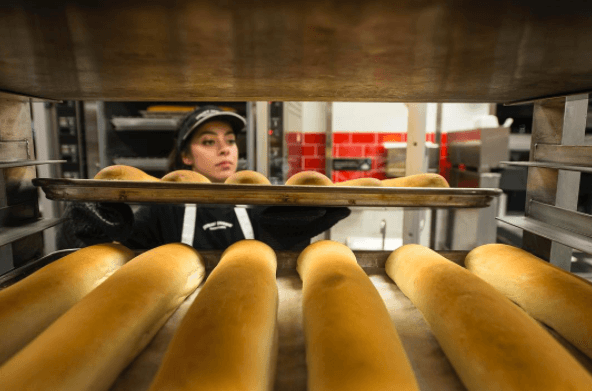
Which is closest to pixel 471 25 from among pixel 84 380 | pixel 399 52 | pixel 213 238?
pixel 399 52

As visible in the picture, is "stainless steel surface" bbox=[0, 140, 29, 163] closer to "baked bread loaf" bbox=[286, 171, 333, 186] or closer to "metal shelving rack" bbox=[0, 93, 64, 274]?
"metal shelving rack" bbox=[0, 93, 64, 274]

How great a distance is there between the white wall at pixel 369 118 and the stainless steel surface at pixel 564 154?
3753 millimetres

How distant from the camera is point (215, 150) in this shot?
7.39ft

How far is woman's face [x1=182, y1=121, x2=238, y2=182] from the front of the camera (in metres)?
2.22

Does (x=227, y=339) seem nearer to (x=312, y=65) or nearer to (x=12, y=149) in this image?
(x=312, y=65)

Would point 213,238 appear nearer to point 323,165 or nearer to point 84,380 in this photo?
point 84,380

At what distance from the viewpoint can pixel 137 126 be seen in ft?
9.14

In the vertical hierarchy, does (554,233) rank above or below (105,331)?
above

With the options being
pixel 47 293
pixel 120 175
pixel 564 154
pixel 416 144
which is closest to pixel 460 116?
pixel 416 144

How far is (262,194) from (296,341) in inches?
13.8

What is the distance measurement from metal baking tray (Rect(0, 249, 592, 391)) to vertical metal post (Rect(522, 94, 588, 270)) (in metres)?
0.22

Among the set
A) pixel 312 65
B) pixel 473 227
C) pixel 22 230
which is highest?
pixel 312 65

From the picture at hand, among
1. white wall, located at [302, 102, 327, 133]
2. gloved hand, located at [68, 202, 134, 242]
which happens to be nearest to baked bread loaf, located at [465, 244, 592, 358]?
gloved hand, located at [68, 202, 134, 242]

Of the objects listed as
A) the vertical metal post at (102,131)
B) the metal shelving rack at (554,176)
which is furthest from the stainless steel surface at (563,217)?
the vertical metal post at (102,131)
